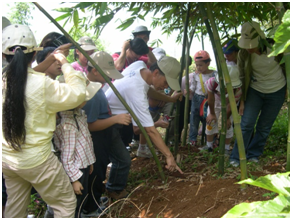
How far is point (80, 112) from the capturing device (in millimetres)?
2580

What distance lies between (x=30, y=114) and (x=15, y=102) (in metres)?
0.12

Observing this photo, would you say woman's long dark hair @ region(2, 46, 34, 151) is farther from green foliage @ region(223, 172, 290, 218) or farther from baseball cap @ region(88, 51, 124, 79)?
green foliage @ region(223, 172, 290, 218)

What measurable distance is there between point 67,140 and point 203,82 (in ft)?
8.55

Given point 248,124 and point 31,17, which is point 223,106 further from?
point 31,17

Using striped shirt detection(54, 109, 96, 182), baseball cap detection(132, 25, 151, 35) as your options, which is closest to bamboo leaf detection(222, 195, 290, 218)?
striped shirt detection(54, 109, 96, 182)

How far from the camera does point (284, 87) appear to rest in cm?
362

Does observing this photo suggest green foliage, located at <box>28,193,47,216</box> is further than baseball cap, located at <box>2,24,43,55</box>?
Yes

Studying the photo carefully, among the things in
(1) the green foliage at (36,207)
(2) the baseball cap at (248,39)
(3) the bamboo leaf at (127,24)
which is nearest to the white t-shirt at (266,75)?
(2) the baseball cap at (248,39)

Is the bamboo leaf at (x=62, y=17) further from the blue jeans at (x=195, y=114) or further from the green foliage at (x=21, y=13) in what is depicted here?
the green foliage at (x=21, y=13)

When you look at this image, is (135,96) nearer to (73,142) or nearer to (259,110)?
(73,142)

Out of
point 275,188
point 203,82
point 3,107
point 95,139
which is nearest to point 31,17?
point 203,82

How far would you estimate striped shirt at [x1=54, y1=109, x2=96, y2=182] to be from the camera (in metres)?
2.40

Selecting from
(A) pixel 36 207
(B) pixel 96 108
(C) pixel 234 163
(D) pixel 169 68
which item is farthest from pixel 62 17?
(C) pixel 234 163

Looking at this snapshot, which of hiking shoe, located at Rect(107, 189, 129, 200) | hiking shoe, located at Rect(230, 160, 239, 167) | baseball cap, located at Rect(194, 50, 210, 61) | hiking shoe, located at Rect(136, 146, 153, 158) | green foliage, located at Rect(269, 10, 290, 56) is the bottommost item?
hiking shoe, located at Rect(107, 189, 129, 200)
